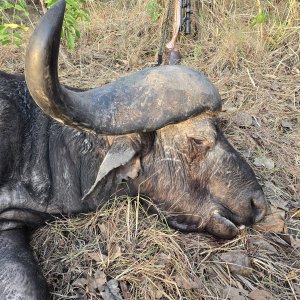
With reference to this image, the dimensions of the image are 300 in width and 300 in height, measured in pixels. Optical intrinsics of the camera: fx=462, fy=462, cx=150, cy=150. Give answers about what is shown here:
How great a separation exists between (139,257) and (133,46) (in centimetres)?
417

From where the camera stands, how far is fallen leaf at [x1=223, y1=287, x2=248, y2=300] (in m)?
2.65

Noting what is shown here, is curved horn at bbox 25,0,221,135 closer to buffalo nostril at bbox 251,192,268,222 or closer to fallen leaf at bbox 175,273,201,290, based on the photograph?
buffalo nostril at bbox 251,192,268,222

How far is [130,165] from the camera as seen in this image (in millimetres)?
2699

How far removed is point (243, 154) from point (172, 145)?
1436mm

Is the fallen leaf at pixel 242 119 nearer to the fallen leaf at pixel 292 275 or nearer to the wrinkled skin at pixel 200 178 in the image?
the wrinkled skin at pixel 200 178

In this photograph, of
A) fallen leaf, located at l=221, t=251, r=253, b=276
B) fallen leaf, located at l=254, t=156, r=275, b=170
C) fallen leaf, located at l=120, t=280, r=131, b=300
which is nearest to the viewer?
fallen leaf, located at l=120, t=280, r=131, b=300

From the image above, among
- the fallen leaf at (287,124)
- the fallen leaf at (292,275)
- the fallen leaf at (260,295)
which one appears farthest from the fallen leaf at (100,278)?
the fallen leaf at (287,124)

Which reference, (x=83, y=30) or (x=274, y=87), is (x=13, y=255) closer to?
(x=274, y=87)

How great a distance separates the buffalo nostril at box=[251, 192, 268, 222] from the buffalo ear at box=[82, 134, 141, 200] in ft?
2.65

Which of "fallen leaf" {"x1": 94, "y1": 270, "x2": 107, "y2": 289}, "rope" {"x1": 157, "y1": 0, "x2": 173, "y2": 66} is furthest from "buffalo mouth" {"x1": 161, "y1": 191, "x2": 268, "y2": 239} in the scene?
"rope" {"x1": 157, "y1": 0, "x2": 173, "y2": 66}

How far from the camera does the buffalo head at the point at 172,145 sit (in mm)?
2375

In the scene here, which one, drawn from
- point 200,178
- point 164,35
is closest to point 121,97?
point 200,178

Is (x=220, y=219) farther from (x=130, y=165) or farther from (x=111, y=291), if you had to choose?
(x=111, y=291)

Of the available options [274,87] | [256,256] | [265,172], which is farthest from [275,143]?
[256,256]
